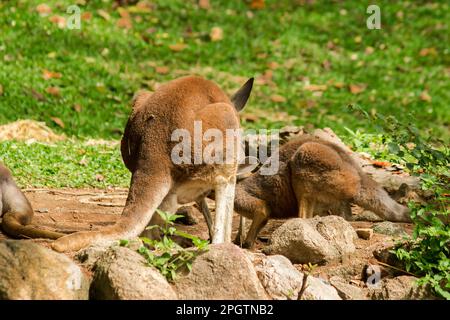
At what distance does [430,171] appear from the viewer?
4.98 m

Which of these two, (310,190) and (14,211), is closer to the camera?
(14,211)

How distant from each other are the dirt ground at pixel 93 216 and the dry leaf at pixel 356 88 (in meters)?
5.47

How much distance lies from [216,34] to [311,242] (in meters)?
9.11

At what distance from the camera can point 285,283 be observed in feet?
14.6

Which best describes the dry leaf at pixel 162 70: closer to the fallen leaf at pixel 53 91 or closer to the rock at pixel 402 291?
the fallen leaf at pixel 53 91

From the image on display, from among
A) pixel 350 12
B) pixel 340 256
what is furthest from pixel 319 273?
pixel 350 12

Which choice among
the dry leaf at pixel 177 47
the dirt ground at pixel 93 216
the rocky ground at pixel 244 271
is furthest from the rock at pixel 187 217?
the dry leaf at pixel 177 47

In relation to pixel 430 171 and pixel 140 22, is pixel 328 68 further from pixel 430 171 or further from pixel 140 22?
pixel 430 171

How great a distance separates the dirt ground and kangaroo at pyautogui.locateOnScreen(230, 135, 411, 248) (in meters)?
0.18

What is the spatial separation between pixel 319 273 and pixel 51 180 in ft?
11.8

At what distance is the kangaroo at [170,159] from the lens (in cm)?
510

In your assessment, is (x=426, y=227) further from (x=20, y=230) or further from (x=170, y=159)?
(x=20, y=230)

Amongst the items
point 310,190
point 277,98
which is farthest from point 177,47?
point 310,190

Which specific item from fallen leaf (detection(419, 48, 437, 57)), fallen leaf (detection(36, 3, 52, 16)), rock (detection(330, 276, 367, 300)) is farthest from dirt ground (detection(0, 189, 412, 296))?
Answer: fallen leaf (detection(419, 48, 437, 57))
